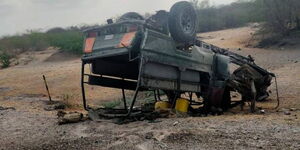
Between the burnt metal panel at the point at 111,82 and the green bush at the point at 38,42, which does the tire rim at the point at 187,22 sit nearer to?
the burnt metal panel at the point at 111,82

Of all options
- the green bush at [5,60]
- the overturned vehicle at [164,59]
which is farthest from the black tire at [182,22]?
the green bush at [5,60]

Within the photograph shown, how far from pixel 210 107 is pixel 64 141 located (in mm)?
3471

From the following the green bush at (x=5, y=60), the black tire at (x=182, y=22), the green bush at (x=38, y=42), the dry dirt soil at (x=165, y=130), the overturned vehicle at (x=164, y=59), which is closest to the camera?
the dry dirt soil at (x=165, y=130)

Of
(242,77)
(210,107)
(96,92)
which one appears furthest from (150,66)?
(96,92)

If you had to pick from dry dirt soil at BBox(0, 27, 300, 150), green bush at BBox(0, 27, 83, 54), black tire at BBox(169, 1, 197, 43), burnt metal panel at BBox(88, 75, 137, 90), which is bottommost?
dry dirt soil at BBox(0, 27, 300, 150)

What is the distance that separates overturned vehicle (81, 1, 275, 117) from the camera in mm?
7559

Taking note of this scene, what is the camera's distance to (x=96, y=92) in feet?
52.8

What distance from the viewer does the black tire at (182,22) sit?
25.9 feet

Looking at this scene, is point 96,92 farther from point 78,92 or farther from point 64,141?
point 64,141

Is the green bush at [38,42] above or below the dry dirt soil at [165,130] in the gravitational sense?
above


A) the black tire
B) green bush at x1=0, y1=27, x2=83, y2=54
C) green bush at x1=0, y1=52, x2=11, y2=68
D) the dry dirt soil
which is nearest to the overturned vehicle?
the black tire

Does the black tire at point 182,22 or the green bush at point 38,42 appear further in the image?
the green bush at point 38,42

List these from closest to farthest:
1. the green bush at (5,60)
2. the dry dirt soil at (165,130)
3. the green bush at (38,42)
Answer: the dry dirt soil at (165,130) → the green bush at (5,60) → the green bush at (38,42)

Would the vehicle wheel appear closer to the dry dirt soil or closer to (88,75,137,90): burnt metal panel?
(88,75,137,90): burnt metal panel
